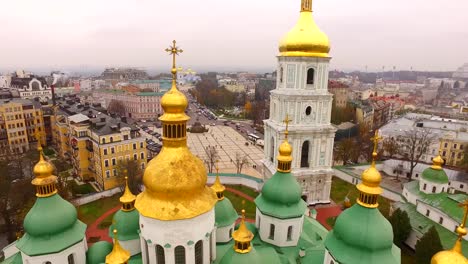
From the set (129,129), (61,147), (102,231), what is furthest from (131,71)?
(102,231)

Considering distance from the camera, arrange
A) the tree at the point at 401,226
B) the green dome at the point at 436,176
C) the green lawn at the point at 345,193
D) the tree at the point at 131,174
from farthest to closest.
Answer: the tree at the point at 131,174, the green lawn at the point at 345,193, the green dome at the point at 436,176, the tree at the point at 401,226

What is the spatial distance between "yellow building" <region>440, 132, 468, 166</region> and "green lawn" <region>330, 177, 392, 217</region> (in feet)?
74.9

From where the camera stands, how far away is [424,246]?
20781 millimetres

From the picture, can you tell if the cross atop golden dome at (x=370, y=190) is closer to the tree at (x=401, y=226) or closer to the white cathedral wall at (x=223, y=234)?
the white cathedral wall at (x=223, y=234)

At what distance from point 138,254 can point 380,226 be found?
1217 cm

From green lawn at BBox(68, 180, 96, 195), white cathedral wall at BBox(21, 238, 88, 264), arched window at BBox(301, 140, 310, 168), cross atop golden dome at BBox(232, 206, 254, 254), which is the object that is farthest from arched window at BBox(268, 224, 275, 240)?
green lawn at BBox(68, 180, 96, 195)

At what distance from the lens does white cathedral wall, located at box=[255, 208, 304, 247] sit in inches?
645

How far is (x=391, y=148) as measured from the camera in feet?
158

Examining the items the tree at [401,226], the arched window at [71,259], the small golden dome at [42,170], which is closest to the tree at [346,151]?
the tree at [401,226]

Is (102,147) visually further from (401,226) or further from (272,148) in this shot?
(401,226)

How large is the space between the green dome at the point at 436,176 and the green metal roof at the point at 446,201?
1182mm

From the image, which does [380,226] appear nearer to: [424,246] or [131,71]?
[424,246]

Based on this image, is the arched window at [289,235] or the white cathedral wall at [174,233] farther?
the arched window at [289,235]

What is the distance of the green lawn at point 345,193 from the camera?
104 feet
